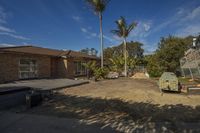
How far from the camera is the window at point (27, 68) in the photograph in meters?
18.0

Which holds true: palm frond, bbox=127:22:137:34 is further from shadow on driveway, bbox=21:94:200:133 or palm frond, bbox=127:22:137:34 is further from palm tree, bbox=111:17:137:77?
shadow on driveway, bbox=21:94:200:133

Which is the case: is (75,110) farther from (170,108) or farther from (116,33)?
(116,33)

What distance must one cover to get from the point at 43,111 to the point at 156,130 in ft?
15.8

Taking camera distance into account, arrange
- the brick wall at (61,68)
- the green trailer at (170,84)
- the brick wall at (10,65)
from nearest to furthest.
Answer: the green trailer at (170,84)
the brick wall at (10,65)
the brick wall at (61,68)

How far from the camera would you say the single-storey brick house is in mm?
16219

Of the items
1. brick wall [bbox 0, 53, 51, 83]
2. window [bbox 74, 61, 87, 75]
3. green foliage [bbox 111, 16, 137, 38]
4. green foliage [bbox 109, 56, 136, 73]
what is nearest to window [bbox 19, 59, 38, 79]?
brick wall [bbox 0, 53, 51, 83]

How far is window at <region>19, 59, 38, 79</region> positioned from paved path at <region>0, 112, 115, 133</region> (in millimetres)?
11686

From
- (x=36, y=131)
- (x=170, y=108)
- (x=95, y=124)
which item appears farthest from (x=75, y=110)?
(x=170, y=108)

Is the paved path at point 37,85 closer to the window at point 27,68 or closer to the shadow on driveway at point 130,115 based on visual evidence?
the window at point 27,68

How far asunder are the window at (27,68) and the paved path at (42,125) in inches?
460

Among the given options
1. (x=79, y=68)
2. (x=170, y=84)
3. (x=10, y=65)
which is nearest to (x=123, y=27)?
(x=79, y=68)

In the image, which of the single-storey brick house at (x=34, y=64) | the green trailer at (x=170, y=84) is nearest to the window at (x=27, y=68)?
the single-storey brick house at (x=34, y=64)

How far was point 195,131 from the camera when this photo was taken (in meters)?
5.48

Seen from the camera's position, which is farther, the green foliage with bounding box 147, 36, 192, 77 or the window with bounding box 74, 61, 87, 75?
the green foliage with bounding box 147, 36, 192, 77
